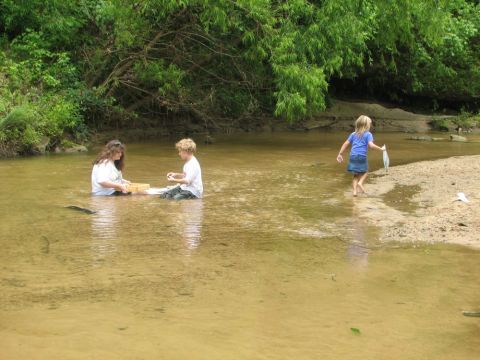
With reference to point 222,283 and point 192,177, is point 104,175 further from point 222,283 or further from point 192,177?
point 222,283

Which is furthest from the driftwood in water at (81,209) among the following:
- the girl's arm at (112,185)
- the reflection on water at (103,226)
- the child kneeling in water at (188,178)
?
the child kneeling in water at (188,178)

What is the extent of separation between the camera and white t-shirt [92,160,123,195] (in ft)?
36.6

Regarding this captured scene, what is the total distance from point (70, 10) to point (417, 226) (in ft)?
50.8

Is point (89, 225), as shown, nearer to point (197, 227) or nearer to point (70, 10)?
point (197, 227)

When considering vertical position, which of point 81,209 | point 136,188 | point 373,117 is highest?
point 373,117

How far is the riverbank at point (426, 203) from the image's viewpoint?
8.55m

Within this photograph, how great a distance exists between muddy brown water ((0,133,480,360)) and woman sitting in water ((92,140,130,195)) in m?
0.27

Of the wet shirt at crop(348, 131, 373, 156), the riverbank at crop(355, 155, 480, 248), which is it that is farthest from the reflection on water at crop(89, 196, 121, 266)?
the wet shirt at crop(348, 131, 373, 156)

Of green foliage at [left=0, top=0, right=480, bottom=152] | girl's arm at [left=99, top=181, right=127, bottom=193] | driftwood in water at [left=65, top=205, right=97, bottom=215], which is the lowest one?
driftwood in water at [left=65, top=205, right=97, bottom=215]

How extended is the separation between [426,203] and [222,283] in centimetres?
557

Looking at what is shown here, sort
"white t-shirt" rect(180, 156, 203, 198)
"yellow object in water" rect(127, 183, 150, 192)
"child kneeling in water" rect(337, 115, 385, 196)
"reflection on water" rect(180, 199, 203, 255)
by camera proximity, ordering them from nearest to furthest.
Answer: "reflection on water" rect(180, 199, 203, 255)
"white t-shirt" rect(180, 156, 203, 198)
"yellow object in water" rect(127, 183, 150, 192)
"child kneeling in water" rect(337, 115, 385, 196)

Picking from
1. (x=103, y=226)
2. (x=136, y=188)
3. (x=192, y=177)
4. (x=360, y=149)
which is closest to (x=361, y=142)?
(x=360, y=149)

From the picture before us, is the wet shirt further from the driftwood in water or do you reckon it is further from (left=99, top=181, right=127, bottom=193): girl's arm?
the driftwood in water

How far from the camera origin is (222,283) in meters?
6.43
